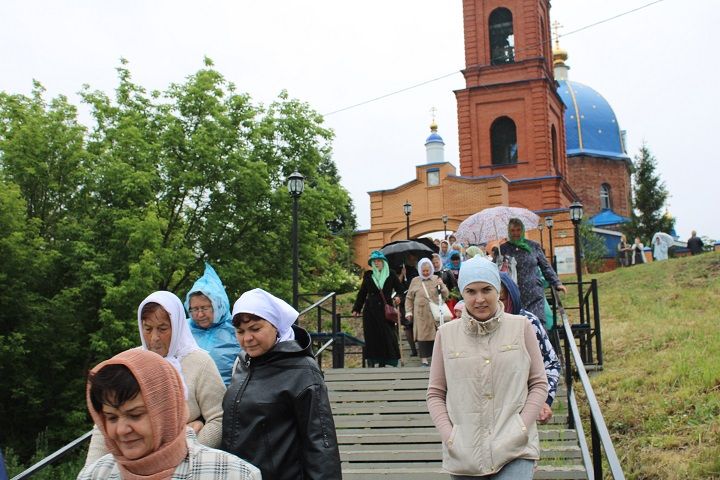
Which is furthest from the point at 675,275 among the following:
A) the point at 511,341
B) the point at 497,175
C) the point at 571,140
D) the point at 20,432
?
the point at 571,140

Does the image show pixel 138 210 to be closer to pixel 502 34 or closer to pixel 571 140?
pixel 502 34

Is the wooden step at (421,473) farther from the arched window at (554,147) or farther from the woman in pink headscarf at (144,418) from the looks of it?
the arched window at (554,147)

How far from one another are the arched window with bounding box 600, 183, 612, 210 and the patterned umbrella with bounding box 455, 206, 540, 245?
4052cm

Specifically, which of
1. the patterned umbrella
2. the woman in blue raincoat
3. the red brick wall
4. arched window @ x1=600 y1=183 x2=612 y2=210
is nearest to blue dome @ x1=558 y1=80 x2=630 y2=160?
the red brick wall

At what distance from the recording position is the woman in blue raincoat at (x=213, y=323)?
4.84 m

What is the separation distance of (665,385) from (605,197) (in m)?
49.3

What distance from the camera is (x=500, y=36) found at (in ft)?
130

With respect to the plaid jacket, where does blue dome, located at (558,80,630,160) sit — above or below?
above

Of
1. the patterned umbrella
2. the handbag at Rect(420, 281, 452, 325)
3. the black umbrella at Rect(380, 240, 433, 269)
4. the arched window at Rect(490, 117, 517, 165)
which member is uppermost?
the arched window at Rect(490, 117, 517, 165)

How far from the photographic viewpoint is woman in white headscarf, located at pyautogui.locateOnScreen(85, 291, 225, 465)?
3621 millimetres

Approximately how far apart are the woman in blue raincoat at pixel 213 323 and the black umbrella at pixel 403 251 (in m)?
12.9

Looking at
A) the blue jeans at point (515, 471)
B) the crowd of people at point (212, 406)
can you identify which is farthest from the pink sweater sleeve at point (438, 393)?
the crowd of people at point (212, 406)

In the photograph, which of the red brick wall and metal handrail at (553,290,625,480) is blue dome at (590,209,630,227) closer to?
the red brick wall

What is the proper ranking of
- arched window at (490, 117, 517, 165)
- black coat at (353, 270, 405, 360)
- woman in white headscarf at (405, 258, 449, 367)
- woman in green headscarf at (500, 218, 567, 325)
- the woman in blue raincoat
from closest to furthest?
the woman in blue raincoat, woman in green headscarf at (500, 218, 567, 325), woman in white headscarf at (405, 258, 449, 367), black coat at (353, 270, 405, 360), arched window at (490, 117, 517, 165)
